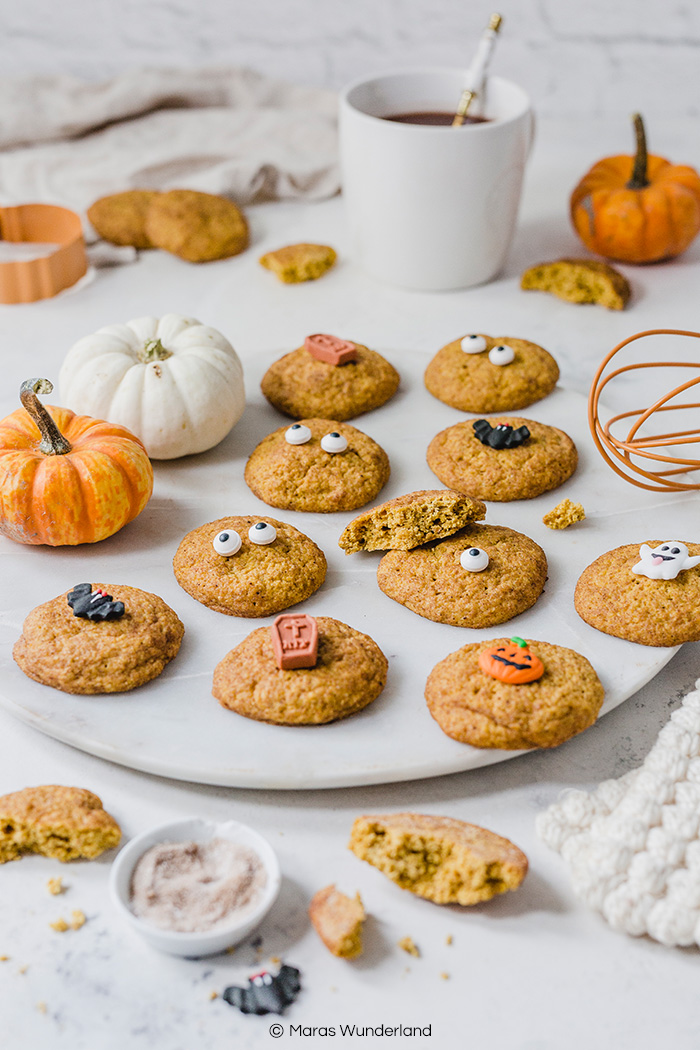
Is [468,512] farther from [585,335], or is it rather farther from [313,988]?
[585,335]

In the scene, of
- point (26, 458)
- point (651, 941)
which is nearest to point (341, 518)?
point (26, 458)

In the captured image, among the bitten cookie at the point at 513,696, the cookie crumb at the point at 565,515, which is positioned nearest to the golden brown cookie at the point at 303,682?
the bitten cookie at the point at 513,696

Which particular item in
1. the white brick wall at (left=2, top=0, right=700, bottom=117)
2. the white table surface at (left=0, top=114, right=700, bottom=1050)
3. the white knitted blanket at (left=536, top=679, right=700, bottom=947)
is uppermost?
the white brick wall at (left=2, top=0, right=700, bottom=117)

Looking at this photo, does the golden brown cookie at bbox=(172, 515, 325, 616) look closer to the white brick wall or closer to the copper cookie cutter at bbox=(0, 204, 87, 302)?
the copper cookie cutter at bbox=(0, 204, 87, 302)

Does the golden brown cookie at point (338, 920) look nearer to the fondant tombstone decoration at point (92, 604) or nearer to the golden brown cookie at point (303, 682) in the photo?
the golden brown cookie at point (303, 682)

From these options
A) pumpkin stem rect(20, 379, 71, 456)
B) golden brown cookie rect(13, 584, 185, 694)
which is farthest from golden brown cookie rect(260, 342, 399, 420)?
golden brown cookie rect(13, 584, 185, 694)

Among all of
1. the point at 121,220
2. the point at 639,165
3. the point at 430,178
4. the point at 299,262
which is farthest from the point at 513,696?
the point at 121,220

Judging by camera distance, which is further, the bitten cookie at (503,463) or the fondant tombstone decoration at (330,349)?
the fondant tombstone decoration at (330,349)
